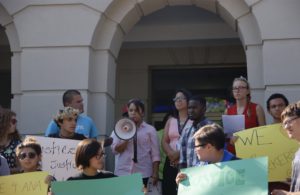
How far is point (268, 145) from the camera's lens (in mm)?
5812

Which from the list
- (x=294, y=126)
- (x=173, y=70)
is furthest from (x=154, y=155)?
(x=173, y=70)

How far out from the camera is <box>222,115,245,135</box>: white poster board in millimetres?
6359

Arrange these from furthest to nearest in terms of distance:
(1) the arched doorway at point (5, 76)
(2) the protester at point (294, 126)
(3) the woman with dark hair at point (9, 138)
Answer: (1) the arched doorway at point (5, 76), (3) the woman with dark hair at point (9, 138), (2) the protester at point (294, 126)

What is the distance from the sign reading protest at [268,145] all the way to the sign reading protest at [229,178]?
1257 mm

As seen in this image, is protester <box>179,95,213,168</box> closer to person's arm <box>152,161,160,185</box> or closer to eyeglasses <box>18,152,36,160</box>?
person's arm <box>152,161,160,185</box>

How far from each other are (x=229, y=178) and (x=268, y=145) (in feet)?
4.69

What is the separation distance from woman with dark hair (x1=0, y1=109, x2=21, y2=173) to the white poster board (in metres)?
2.18

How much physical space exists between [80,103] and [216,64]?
515 centimetres

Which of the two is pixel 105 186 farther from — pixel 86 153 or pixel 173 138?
pixel 173 138

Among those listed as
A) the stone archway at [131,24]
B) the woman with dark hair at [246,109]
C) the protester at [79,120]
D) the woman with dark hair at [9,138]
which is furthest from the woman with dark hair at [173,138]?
the woman with dark hair at [9,138]

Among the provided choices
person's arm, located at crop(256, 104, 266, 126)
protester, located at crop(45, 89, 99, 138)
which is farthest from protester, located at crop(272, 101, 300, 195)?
protester, located at crop(45, 89, 99, 138)

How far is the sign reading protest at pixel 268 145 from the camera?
225 inches

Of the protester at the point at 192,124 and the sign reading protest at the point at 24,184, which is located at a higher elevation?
the protester at the point at 192,124

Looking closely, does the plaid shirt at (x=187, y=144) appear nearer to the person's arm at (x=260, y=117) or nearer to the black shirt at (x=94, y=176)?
the person's arm at (x=260, y=117)
